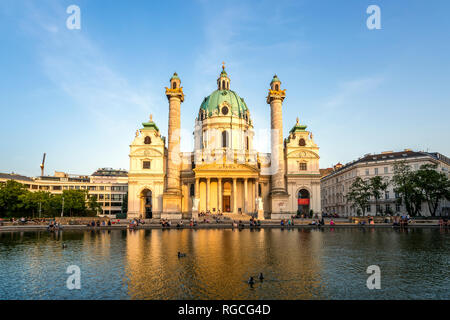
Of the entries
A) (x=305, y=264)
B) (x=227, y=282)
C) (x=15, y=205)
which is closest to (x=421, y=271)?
(x=305, y=264)

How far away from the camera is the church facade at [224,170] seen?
64.1 meters

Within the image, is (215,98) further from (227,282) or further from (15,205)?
(227,282)

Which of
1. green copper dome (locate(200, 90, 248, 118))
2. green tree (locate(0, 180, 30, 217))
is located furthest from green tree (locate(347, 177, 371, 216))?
green tree (locate(0, 180, 30, 217))

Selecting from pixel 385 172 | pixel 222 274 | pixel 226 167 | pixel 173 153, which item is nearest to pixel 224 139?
pixel 226 167

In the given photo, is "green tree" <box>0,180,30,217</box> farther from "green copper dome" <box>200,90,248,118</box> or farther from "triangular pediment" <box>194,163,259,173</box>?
"green copper dome" <box>200,90,248,118</box>

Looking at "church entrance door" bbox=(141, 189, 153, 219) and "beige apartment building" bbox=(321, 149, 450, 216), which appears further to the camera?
"church entrance door" bbox=(141, 189, 153, 219)

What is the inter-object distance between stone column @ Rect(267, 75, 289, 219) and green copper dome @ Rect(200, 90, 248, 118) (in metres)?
15.6

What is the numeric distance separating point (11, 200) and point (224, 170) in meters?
40.4

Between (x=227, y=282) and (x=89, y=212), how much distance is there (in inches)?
2577

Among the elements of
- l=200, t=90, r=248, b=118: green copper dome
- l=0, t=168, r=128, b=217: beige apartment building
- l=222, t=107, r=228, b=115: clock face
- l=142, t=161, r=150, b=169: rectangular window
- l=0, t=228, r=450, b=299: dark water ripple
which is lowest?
l=0, t=228, r=450, b=299: dark water ripple

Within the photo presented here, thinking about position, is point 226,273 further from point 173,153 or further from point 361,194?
point 361,194

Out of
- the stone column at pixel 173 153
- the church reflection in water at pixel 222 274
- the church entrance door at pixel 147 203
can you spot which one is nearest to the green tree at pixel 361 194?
the stone column at pixel 173 153

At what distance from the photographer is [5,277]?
12.9 metres

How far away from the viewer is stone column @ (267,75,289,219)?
204ft
